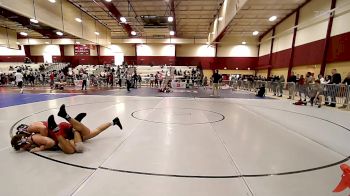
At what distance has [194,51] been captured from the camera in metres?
32.8

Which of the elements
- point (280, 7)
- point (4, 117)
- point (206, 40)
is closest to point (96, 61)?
point (206, 40)

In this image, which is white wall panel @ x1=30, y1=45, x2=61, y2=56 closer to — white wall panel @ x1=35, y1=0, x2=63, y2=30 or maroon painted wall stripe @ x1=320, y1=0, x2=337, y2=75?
white wall panel @ x1=35, y1=0, x2=63, y2=30

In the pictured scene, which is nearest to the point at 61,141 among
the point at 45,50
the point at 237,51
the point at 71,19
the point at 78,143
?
the point at 78,143

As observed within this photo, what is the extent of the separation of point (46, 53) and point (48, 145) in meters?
37.2

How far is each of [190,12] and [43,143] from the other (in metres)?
20.8

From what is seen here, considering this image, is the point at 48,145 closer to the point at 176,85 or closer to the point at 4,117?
the point at 4,117

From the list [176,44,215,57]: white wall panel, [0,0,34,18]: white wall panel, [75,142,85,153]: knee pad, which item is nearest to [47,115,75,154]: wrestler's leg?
[75,142,85,153]: knee pad

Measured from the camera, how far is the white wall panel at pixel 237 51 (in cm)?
3058

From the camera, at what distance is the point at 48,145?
3205 millimetres

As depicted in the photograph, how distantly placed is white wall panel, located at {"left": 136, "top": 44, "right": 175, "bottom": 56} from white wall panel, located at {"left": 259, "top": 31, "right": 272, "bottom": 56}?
43.2ft

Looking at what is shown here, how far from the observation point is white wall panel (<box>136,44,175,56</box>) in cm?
3275

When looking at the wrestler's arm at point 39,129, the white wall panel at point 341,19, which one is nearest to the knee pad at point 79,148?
the wrestler's arm at point 39,129

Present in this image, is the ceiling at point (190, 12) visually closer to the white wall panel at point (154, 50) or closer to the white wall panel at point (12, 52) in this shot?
the white wall panel at point (154, 50)

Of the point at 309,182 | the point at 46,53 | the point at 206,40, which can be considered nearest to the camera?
the point at 309,182
